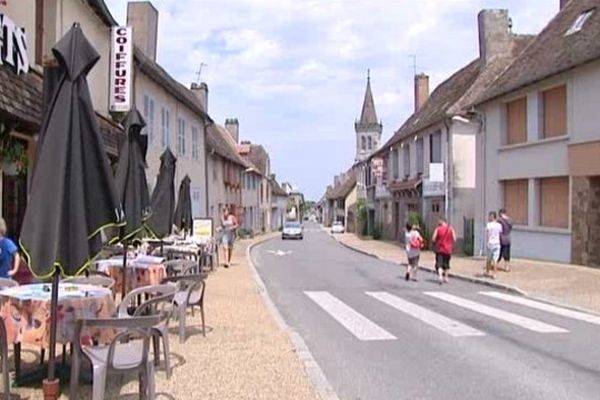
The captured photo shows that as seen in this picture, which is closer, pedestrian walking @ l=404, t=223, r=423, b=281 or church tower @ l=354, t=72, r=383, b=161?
pedestrian walking @ l=404, t=223, r=423, b=281

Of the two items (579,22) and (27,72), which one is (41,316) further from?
(579,22)

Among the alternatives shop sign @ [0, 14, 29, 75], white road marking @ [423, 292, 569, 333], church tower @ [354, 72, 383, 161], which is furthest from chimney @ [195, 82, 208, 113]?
church tower @ [354, 72, 383, 161]

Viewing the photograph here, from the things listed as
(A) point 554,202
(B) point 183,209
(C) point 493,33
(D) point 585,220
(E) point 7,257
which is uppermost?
(C) point 493,33

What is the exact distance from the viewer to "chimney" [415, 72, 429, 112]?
45375 millimetres

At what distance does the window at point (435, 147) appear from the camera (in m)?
31.9

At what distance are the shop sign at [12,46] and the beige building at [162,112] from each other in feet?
28.4

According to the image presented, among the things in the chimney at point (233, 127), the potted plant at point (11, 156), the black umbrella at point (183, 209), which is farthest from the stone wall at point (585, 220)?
the chimney at point (233, 127)

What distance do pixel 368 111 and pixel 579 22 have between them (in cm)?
7539

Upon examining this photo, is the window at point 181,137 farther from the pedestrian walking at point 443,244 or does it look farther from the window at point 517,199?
the pedestrian walking at point 443,244

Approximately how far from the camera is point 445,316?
39.2 ft

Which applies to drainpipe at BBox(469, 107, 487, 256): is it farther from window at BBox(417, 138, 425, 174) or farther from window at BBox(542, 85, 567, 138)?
window at BBox(417, 138, 425, 174)

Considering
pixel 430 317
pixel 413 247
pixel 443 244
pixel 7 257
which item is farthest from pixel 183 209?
pixel 7 257

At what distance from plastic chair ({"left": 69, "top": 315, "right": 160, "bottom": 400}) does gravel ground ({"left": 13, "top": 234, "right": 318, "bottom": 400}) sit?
60 centimetres

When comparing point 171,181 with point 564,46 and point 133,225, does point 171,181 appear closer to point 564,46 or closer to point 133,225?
point 133,225
